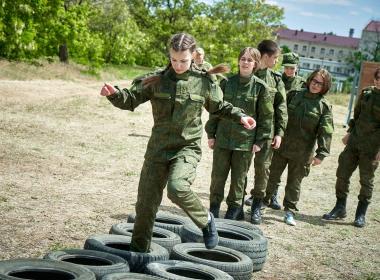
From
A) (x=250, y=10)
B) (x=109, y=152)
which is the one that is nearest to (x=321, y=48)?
(x=250, y=10)

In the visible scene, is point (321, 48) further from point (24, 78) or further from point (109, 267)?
point (109, 267)

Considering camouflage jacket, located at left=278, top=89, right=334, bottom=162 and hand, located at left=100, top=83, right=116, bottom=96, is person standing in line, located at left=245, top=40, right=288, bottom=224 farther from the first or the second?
hand, located at left=100, top=83, right=116, bottom=96

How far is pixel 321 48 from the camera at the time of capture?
16862cm

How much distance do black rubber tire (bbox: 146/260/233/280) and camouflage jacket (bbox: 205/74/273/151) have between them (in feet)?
8.10

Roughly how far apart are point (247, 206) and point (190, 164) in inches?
181

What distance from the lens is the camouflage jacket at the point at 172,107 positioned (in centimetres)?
517

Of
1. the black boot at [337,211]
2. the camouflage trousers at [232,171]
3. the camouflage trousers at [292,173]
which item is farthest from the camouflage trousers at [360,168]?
the camouflage trousers at [232,171]

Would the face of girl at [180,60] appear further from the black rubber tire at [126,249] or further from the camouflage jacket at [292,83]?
the camouflage jacket at [292,83]

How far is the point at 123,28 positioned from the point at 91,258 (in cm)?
4446

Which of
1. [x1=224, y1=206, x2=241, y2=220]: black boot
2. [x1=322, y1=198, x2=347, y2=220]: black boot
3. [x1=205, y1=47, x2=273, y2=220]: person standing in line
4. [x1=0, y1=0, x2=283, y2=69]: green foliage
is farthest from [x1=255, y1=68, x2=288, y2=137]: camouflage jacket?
[x1=0, y1=0, x2=283, y2=69]: green foliage

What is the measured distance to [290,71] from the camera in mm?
9570

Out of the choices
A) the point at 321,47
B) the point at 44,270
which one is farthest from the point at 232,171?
the point at 321,47

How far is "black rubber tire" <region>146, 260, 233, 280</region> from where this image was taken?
504cm

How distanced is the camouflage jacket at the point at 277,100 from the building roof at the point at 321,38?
160642 millimetres
